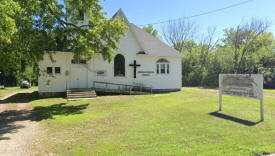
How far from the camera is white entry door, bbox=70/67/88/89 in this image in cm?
1500

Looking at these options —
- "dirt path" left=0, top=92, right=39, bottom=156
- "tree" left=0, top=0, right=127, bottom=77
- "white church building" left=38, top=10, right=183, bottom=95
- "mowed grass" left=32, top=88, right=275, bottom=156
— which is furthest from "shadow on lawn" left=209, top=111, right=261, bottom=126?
"white church building" left=38, top=10, right=183, bottom=95

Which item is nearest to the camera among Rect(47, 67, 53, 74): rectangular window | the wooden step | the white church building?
the wooden step

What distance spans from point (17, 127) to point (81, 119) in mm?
2416

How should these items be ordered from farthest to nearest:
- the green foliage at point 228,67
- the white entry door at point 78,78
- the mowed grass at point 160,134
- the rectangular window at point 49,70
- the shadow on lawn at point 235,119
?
the green foliage at point 228,67
the white entry door at point 78,78
the rectangular window at point 49,70
the shadow on lawn at point 235,119
the mowed grass at point 160,134

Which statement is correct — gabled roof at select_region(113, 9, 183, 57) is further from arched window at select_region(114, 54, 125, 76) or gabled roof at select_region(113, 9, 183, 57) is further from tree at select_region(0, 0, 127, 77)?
tree at select_region(0, 0, 127, 77)

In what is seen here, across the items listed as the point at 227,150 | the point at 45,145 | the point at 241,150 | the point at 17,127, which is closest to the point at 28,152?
the point at 45,145

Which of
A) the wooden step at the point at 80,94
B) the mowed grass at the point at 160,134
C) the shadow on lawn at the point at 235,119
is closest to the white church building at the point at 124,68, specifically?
the wooden step at the point at 80,94

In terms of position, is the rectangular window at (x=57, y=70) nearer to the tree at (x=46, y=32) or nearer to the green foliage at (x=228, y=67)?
the tree at (x=46, y=32)

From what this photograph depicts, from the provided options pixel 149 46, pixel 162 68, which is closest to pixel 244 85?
pixel 162 68

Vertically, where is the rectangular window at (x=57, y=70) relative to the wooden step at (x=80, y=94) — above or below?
above

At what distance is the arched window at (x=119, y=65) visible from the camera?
16578mm

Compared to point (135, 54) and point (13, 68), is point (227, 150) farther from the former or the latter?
point (135, 54)

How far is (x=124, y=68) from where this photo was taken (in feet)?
55.4

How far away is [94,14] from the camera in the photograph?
1141 cm
